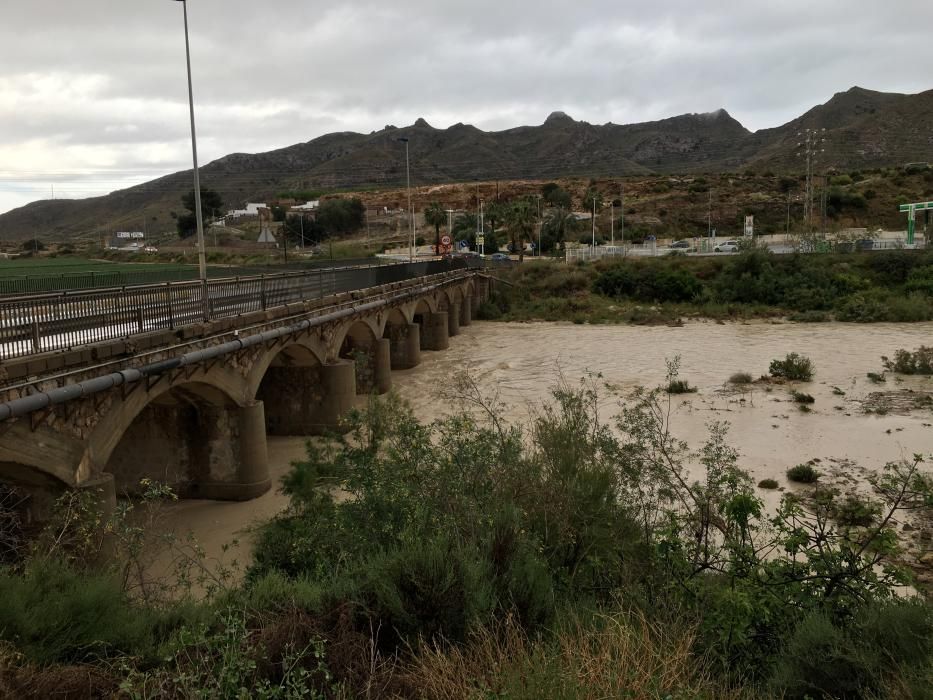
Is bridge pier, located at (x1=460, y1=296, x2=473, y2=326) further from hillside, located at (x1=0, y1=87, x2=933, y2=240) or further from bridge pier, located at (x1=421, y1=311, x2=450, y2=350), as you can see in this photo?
hillside, located at (x1=0, y1=87, x2=933, y2=240)

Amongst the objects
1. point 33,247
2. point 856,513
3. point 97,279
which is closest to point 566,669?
point 856,513

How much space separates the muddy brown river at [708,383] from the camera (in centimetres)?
1681

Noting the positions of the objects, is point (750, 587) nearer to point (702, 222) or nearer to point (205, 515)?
point (205, 515)

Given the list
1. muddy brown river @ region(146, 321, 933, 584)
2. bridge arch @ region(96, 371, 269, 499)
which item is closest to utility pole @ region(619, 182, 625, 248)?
muddy brown river @ region(146, 321, 933, 584)

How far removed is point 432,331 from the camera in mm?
38188

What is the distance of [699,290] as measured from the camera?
2096 inches

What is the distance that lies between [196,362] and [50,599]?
794 cm

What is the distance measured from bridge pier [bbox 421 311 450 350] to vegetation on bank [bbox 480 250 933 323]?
1358cm

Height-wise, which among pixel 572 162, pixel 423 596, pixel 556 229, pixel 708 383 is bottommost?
pixel 708 383

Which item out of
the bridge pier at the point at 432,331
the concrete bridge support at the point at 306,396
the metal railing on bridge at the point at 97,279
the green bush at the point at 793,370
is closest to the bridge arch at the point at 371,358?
the metal railing on bridge at the point at 97,279

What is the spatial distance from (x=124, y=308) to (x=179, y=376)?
5.02 feet

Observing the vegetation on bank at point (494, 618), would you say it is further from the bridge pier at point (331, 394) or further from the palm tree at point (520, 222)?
the palm tree at point (520, 222)

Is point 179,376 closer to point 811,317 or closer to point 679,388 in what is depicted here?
point 679,388

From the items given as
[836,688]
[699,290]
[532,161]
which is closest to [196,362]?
[836,688]
